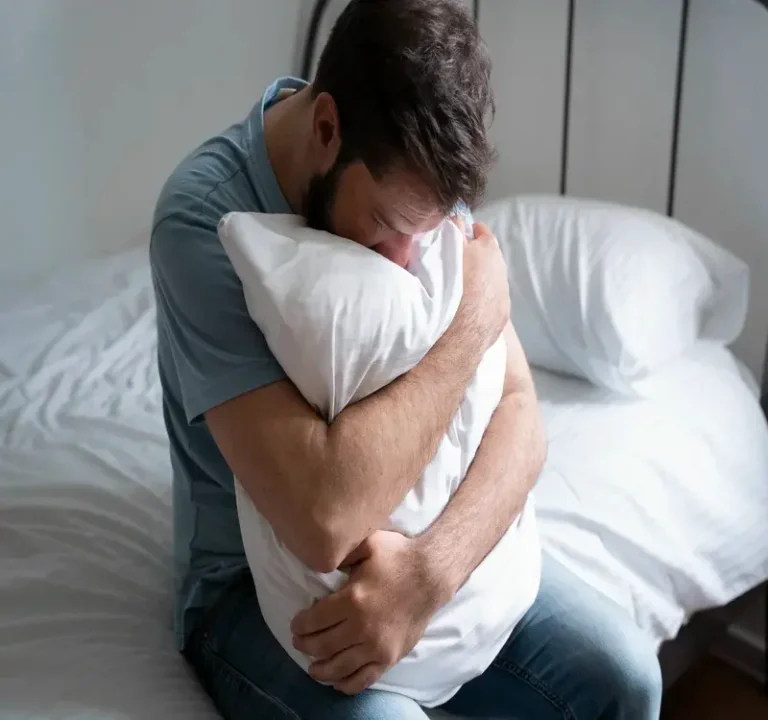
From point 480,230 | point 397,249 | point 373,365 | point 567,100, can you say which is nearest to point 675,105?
point 567,100

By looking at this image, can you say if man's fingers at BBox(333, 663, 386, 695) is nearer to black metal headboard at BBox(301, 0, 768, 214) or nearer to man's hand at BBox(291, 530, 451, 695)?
man's hand at BBox(291, 530, 451, 695)

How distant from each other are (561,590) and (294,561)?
0.38 metres

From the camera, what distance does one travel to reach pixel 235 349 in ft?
2.67

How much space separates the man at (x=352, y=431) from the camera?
0.79 m

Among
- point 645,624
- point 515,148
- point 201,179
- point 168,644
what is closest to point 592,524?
point 645,624

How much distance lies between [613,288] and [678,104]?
18.9 inches

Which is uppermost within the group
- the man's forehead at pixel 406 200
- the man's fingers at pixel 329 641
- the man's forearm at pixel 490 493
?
the man's forehead at pixel 406 200

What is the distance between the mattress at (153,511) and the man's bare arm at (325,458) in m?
0.26

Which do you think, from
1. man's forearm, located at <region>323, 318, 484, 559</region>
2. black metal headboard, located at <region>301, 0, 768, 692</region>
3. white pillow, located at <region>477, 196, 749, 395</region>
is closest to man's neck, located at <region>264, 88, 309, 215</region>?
man's forearm, located at <region>323, 318, 484, 559</region>

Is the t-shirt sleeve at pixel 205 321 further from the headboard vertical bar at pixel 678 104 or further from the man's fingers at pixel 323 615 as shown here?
the headboard vertical bar at pixel 678 104

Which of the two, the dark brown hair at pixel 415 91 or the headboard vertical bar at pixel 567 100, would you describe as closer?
the dark brown hair at pixel 415 91

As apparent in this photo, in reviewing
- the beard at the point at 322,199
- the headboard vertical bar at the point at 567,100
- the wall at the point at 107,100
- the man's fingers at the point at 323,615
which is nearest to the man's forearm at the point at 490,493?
the man's fingers at the point at 323,615

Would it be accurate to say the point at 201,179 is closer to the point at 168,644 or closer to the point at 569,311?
the point at 168,644

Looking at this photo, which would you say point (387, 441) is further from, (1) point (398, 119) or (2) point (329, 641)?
(1) point (398, 119)
